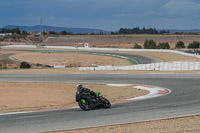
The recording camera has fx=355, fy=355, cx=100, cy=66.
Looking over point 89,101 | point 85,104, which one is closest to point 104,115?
point 89,101

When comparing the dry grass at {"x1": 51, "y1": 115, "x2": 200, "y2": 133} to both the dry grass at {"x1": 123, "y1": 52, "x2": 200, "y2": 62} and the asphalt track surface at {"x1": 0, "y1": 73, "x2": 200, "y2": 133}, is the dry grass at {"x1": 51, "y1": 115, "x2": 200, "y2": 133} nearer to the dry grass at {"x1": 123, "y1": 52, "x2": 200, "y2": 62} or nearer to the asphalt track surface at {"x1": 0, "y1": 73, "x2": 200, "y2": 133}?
the asphalt track surface at {"x1": 0, "y1": 73, "x2": 200, "y2": 133}

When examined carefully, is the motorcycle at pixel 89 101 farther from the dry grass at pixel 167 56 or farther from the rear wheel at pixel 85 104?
the dry grass at pixel 167 56

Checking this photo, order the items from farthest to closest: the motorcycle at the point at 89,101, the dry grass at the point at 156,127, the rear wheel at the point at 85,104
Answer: the rear wheel at the point at 85,104
the motorcycle at the point at 89,101
the dry grass at the point at 156,127

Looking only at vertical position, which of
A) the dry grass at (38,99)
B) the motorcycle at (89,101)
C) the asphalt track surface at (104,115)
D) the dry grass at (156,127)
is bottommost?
the dry grass at (38,99)

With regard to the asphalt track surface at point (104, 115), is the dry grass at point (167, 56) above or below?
above

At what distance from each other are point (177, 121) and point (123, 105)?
4.15 metres

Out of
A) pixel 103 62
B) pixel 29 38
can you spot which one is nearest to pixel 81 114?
pixel 103 62

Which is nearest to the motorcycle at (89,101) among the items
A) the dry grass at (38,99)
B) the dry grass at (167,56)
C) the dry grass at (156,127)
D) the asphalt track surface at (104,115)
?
the asphalt track surface at (104,115)

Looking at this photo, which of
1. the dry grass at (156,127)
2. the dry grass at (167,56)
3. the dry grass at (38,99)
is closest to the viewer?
the dry grass at (156,127)

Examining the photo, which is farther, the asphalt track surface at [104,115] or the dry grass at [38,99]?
the dry grass at [38,99]

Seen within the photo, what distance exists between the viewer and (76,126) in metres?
11.7

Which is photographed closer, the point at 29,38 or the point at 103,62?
the point at 103,62

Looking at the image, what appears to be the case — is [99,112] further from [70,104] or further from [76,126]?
[70,104]

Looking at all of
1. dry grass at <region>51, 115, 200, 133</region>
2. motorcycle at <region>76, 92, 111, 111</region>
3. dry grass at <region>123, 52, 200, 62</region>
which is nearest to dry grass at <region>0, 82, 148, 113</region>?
motorcycle at <region>76, 92, 111, 111</region>
